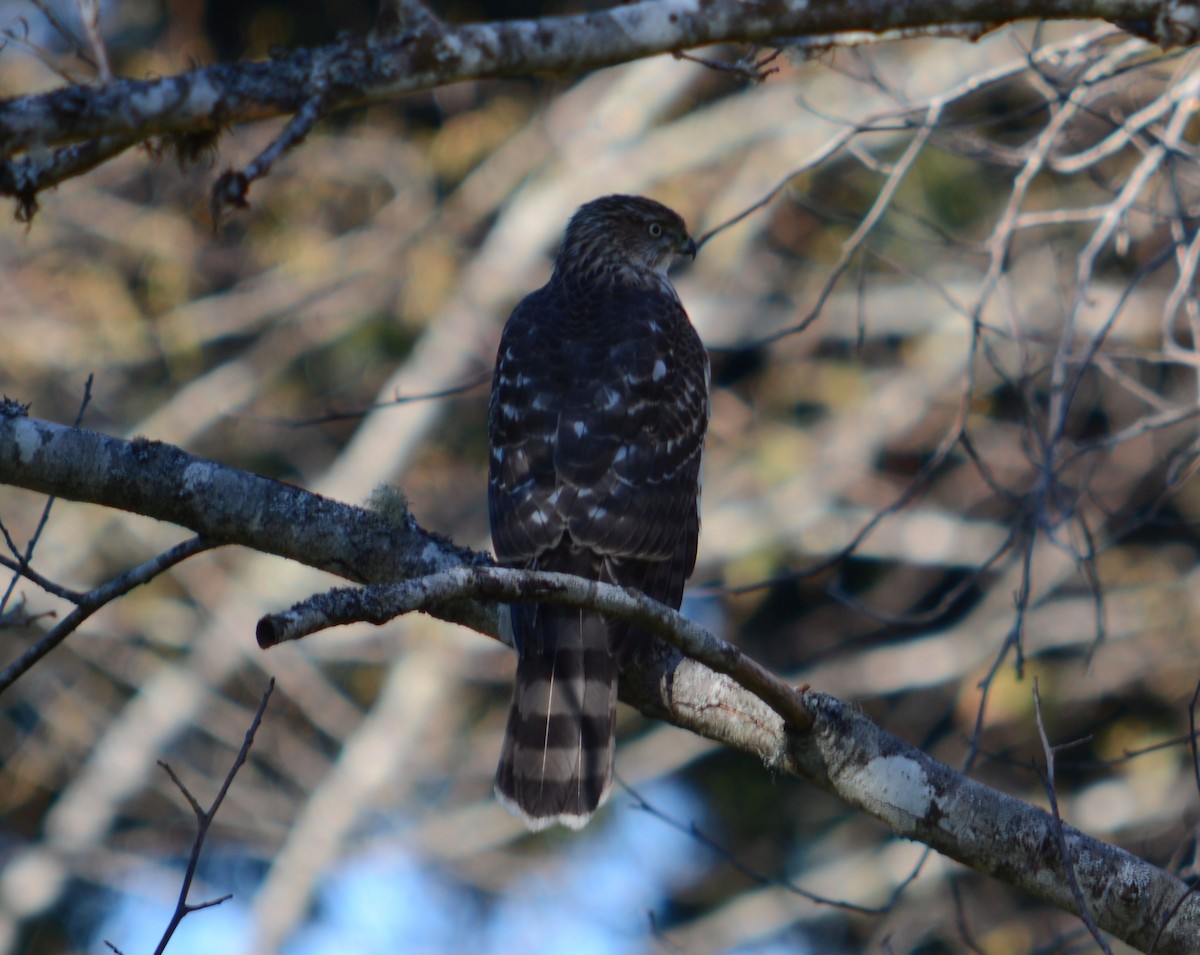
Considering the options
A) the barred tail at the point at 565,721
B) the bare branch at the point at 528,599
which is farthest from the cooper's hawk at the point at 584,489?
the bare branch at the point at 528,599

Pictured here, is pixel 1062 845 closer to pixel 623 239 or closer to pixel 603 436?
pixel 603 436

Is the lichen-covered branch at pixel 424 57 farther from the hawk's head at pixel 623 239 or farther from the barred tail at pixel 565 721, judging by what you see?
the hawk's head at pixel 623 239

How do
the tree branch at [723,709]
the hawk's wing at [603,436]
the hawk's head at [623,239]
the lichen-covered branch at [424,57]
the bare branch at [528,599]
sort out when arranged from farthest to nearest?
the hawk's head at [623,239] → the hawk's wing at [603,436] → the tree branch at [723,709] → the lichen-covered branch at [424,57] → the bare branch at [528,599]

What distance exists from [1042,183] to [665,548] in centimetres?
802

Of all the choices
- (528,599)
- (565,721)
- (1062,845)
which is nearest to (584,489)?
(565,721)

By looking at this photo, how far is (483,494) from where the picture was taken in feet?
38.0

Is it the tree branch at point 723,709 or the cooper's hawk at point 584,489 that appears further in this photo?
the cooper's hawk at point 584,489

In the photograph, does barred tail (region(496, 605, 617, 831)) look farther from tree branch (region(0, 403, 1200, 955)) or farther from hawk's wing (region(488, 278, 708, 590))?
hawk's wing (region(488, 278, 708, 590))

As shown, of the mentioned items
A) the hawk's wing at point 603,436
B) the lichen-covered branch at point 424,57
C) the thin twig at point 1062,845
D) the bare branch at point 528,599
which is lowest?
the thin twig at point 1062,845

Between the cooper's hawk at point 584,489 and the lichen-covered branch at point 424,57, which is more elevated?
the lichen-covered branch at point 424,57

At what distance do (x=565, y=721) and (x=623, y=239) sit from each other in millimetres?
2383

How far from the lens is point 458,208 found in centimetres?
1263

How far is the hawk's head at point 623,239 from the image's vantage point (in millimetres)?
5555

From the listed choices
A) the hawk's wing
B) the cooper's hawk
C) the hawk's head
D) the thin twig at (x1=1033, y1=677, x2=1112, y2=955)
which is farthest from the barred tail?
the hawk's head
